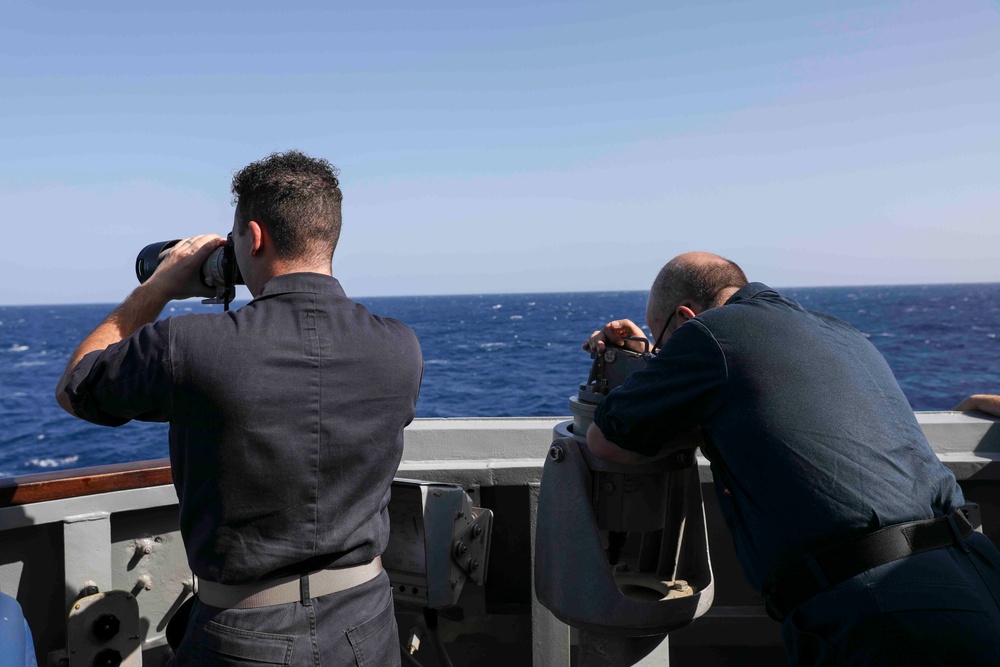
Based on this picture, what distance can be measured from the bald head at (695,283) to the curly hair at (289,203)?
2.71 feet

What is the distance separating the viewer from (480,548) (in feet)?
7.54

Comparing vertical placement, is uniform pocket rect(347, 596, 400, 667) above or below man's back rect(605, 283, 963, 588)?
below

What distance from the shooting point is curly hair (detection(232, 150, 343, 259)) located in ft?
5.11

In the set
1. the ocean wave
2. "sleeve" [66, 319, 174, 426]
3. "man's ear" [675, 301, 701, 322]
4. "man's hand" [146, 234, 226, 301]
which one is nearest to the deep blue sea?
the ocean wave

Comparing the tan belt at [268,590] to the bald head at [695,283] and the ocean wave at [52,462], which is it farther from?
the ocean wave at [52,462]

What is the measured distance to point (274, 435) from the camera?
4.72 feet

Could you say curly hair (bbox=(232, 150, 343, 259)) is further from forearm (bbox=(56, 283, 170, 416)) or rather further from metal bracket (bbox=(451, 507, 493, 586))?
metal bracket (bbox=(451, 507, 493, 586))

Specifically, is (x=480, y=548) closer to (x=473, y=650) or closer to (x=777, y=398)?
(x=473, y=650)

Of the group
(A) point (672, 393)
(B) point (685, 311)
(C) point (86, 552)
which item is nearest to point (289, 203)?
(A) point (672, 393)

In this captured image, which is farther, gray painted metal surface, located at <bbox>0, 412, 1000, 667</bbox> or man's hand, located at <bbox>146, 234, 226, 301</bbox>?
gray painted metal surface, located at <bbox>0, 412, 1000, 667</bbox>

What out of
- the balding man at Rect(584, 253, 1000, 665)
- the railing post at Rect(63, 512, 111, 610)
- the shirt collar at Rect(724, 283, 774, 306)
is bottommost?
the railing post at Rect(63, 512, 111, 610)

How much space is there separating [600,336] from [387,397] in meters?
0.69

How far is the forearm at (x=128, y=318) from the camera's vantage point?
150cm

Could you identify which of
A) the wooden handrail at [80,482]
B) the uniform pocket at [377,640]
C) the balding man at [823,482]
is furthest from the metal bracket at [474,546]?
the wooden handrail at [80,482]
